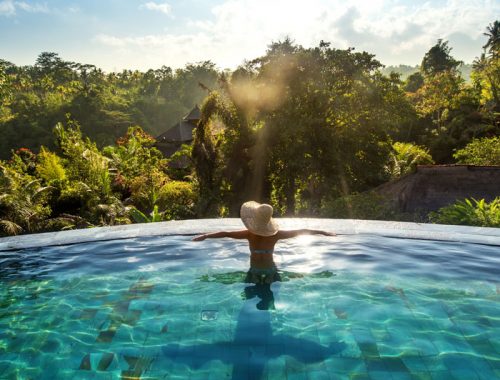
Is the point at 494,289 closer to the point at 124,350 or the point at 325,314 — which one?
the point at 325,314

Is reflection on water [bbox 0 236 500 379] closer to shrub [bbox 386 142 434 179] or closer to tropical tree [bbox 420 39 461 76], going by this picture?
shrub [bbox 386 142 434 179]

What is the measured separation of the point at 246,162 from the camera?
15352 millimetres

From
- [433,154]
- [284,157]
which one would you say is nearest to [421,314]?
[284,157]

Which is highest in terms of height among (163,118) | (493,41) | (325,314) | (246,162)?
(493,41)

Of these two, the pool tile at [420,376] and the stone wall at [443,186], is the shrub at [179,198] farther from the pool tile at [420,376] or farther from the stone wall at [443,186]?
the pool tile at [420,376]

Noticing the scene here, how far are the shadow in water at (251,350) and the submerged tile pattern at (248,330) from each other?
0.01 meters

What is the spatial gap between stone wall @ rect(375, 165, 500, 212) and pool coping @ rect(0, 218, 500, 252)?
5.31 m

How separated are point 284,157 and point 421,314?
32.5ft

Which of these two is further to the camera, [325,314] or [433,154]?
[433,154]

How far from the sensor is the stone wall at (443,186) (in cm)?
1168

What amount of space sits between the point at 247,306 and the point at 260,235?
92 cm

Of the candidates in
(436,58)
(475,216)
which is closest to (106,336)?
(475,216)

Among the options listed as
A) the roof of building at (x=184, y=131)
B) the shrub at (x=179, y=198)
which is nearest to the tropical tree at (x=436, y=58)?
the roof of building at (x=184, y=131)

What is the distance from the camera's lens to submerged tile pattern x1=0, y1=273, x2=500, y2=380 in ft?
11.5
